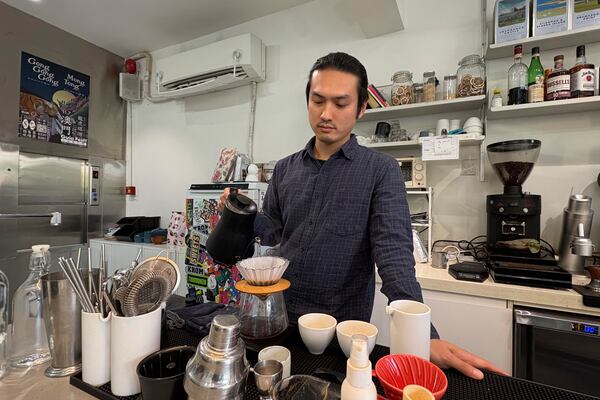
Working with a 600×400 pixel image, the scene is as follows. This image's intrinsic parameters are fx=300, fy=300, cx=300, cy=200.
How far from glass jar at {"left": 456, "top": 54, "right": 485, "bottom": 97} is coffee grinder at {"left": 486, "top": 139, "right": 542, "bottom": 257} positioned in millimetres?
371

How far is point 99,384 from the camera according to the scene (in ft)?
2.01

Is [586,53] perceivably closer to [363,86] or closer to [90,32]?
[363,86]

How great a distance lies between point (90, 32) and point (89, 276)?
3.42 metres

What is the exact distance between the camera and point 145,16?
8.90 feet

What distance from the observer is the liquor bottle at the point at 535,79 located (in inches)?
65.3

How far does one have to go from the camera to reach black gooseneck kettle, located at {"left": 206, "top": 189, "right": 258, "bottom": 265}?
0.91 metres

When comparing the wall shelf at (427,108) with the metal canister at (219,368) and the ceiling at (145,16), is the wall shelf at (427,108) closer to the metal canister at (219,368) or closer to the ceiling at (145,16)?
the ceiling at (145,16)

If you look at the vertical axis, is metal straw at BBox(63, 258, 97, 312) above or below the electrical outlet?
below

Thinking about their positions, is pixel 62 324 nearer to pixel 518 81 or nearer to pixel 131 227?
pixel 518 81

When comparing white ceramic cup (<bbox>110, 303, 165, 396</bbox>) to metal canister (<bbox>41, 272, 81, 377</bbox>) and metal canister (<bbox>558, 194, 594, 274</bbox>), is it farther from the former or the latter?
metal canister (<bbox>558, 194, 594, 274</bbox>)

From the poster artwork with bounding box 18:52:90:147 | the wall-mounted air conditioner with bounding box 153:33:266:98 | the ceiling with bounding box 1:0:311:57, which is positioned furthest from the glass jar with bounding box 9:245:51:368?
the poster artwork with bounding box 18:52:90:147

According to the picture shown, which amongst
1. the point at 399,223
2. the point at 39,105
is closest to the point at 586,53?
the point at 399,223

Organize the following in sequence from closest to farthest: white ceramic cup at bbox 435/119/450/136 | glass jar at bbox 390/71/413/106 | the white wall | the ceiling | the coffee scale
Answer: the coffee scale, the white wall, white ceramic cup at bbox 435/119/450/136, glass jar at bbox 390/71/413/106, the ceiling

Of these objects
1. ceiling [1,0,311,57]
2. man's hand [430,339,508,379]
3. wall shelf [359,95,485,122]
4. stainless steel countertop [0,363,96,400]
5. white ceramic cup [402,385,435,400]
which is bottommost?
stainless steel countertop [0,363,96,400]
